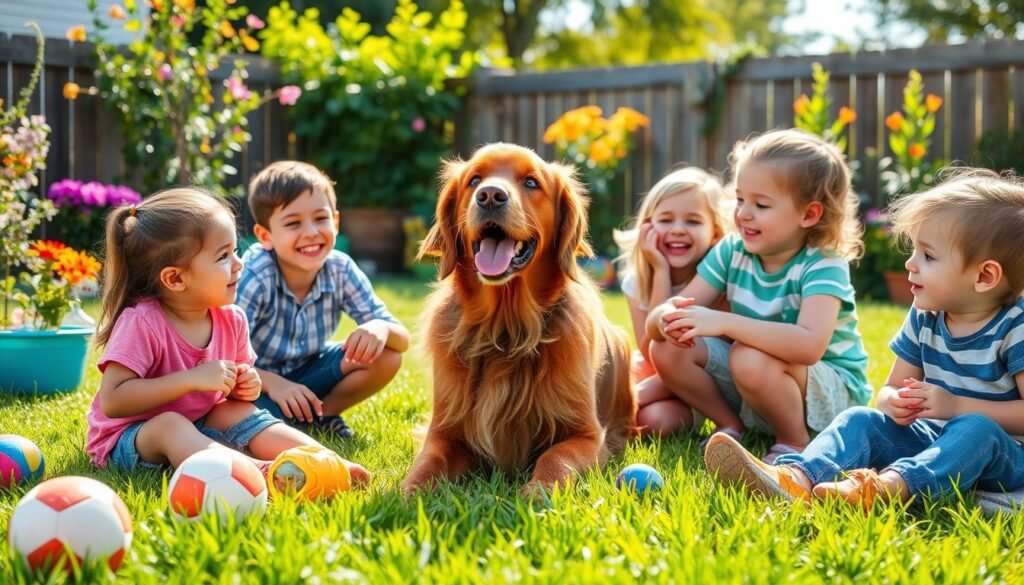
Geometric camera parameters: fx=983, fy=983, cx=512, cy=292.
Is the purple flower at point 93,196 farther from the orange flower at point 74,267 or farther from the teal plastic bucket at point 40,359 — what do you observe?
the teal plastic bucket at point 40,359

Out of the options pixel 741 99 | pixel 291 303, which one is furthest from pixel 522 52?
pixel 291 303

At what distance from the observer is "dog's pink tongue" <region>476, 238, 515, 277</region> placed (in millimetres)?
3156

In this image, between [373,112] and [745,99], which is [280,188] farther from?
[745,99]

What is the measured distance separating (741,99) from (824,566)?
786cm

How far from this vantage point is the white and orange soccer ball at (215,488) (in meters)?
2.38

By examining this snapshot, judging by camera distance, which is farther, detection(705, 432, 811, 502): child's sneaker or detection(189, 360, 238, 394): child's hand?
detection(189, 360, 238, 394): child's hand

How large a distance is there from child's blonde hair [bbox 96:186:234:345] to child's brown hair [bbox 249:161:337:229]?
696 mm

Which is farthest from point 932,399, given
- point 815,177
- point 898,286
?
point 898,286

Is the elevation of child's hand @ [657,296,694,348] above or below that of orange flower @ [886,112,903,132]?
below

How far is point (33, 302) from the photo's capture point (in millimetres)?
4285

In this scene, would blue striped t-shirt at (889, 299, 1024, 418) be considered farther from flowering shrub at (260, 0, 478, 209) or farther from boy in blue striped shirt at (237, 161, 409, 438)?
flowering shrub at (260, 0, 478, 209)

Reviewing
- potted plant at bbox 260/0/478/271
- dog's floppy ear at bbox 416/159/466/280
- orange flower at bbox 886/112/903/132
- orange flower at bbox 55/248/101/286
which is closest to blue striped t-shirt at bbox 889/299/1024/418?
dog's floppy ear at bbox 416/159/466/280

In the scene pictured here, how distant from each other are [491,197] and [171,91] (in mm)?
5924

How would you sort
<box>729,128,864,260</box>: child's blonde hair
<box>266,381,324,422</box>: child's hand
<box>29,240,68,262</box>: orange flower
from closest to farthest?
<box>729,128,864,260</box>: child's blonde hair < <box>266,381,324,422</box>: child's hand < <box>29,240,68,262</box>: orange flower
